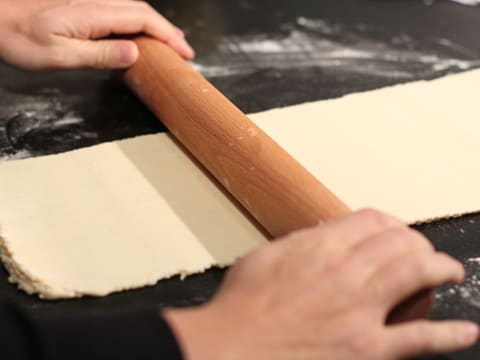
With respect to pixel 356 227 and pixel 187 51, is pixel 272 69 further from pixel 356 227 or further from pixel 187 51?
pixel 356 227

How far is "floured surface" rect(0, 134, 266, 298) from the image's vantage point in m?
1.28

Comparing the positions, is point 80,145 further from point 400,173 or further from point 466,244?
point 466,244

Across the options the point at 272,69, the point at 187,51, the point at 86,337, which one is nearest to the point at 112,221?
the point at 86,337

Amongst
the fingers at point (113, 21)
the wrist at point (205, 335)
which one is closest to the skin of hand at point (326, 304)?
the wrist at point (205, 335)

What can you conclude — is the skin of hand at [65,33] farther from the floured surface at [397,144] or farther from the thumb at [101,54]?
the floured surface at [397,144]

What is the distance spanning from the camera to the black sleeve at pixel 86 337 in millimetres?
890

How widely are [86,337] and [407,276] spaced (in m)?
0.45

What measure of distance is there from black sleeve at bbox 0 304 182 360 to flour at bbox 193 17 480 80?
1202 millimetres

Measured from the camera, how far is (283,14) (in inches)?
94.6

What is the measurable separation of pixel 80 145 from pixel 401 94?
2.67ft

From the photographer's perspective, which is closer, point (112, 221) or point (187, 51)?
point (112, 221)

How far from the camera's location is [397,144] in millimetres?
1588

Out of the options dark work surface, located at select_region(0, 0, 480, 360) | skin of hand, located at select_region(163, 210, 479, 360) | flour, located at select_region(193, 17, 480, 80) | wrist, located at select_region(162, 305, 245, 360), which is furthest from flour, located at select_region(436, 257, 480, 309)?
flour, located at select_region(193, 17, 480, 80)

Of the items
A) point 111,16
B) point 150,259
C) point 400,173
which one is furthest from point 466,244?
point 111,16
